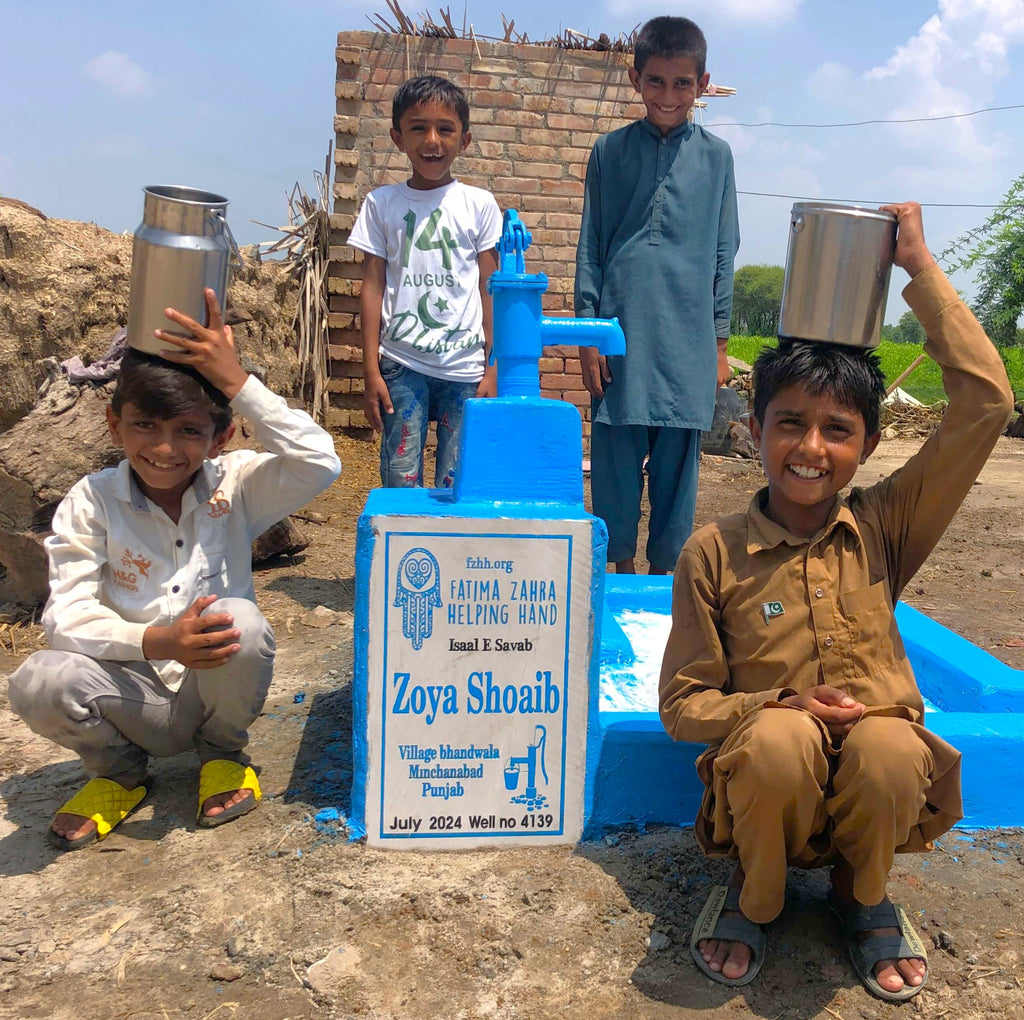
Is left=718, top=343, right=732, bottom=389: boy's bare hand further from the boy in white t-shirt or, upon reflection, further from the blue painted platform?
the blue painted platform

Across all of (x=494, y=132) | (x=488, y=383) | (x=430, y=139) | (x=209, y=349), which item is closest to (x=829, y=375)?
(x=209, y=349)

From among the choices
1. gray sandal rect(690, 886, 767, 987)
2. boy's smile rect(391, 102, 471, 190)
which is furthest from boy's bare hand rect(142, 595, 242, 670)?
boy's smile rect(391, 102, 471, 190)

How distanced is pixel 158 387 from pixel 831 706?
1.49 meters

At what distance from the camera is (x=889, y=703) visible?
1.84 m

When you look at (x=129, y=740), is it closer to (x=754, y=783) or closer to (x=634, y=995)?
(x=634, y=995)

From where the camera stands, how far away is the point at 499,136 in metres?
6.77

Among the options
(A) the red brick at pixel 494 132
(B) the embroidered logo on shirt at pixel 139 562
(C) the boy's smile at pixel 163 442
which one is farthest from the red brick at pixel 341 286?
(B) the embroidered logo on shirt at pixel 139 562

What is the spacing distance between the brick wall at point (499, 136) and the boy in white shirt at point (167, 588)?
4384mm

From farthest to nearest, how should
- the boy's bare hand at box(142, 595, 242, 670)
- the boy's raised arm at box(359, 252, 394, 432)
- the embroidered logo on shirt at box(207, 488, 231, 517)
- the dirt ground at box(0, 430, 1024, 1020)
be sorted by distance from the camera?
the boy's raised arm at box(359, 252, 394, 432) → the embroidered logo on shirt at box(207, 488, 231, 517) → the boy's bare hand at box(142, 595, 242, 670) → the dirt ground at box(0, 430, 1024, 1020)

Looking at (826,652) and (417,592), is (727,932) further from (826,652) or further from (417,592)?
(417,592)

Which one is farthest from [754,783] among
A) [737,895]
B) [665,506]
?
[665,506]

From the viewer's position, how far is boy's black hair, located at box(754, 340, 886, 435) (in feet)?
6.18

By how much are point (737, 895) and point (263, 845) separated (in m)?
0.99

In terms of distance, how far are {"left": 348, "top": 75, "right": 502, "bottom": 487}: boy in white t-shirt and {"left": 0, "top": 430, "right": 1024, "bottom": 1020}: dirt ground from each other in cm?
137
